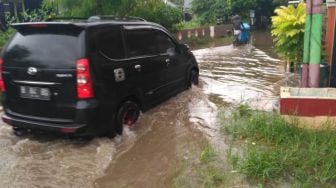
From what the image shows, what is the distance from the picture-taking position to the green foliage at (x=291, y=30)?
7805 mm

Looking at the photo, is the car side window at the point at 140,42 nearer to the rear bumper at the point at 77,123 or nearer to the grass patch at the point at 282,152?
the rear bumper at the point at 77,123

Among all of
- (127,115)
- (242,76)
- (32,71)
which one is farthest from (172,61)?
(242,76)

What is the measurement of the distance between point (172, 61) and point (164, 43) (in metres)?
0.41

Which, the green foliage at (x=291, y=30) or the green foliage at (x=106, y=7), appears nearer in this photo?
the green foliage at (x=291, y=30)

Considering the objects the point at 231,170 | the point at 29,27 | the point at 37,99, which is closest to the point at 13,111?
the point at 37,99

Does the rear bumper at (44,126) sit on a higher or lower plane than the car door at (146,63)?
lower

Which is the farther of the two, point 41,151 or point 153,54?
point 153,54

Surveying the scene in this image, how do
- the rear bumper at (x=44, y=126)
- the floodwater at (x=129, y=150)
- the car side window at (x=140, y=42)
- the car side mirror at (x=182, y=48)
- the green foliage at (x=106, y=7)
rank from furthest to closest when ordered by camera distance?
the green foliage at (x=106, y=7), the car side mirror at (x=182, y=48), the car side window at (x=140, y=42), the rear bumper at (x=44, y=126), the floodwater at (x=129, y=150)

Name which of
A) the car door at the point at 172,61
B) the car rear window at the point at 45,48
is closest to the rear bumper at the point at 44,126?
the car rear window at the point at 45,48

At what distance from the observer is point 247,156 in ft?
15.5

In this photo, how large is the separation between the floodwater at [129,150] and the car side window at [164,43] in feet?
3.50

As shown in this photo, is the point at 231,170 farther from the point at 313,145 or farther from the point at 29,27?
the point at 29,27

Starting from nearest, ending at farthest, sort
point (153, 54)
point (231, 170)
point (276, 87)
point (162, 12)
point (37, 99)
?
point (231, 170)
point (37, 99)
point (153, 54)
point (276, 87)
point (162, 12)

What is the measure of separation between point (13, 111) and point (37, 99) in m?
0.60
